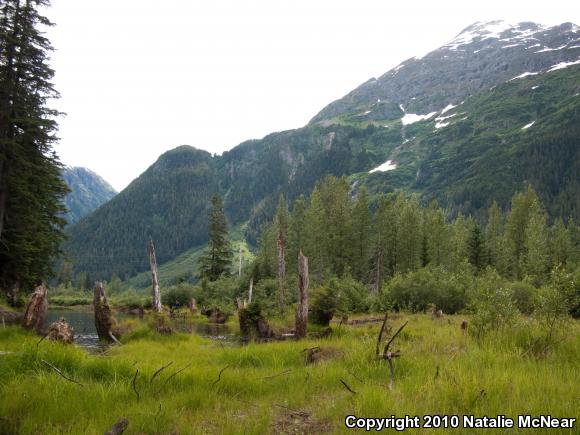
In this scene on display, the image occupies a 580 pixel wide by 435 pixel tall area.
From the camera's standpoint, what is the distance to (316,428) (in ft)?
16.5

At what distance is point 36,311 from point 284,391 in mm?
9459

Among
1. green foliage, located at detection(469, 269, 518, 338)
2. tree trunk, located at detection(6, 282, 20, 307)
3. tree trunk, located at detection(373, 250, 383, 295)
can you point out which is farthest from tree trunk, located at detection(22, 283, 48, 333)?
tree trunk, located at detection(373, 250, 383, 295)

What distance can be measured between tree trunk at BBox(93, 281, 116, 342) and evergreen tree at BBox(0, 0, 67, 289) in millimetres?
10548

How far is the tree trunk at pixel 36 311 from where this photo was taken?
39.4ft

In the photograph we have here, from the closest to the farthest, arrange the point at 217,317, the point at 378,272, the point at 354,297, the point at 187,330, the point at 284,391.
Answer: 1. the point at 284,391
2. the point at 187,330
3. the point at 217,317
4. the point at 354,297
5. the point at 378,272

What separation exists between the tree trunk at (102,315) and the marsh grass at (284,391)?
9.54 metres

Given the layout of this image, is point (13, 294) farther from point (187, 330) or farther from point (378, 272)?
point (378, 272)

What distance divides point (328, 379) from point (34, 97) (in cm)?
2833

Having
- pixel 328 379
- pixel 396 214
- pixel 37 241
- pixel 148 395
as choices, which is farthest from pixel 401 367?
pixel 396 214

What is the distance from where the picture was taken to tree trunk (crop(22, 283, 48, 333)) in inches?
473

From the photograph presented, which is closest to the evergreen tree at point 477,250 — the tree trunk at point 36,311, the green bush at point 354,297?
the green bush at point 354,297

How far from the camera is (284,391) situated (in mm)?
6770

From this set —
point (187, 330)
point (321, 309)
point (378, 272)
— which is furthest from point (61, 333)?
point (378, 272)

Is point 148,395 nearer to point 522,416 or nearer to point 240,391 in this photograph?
point 240,391
